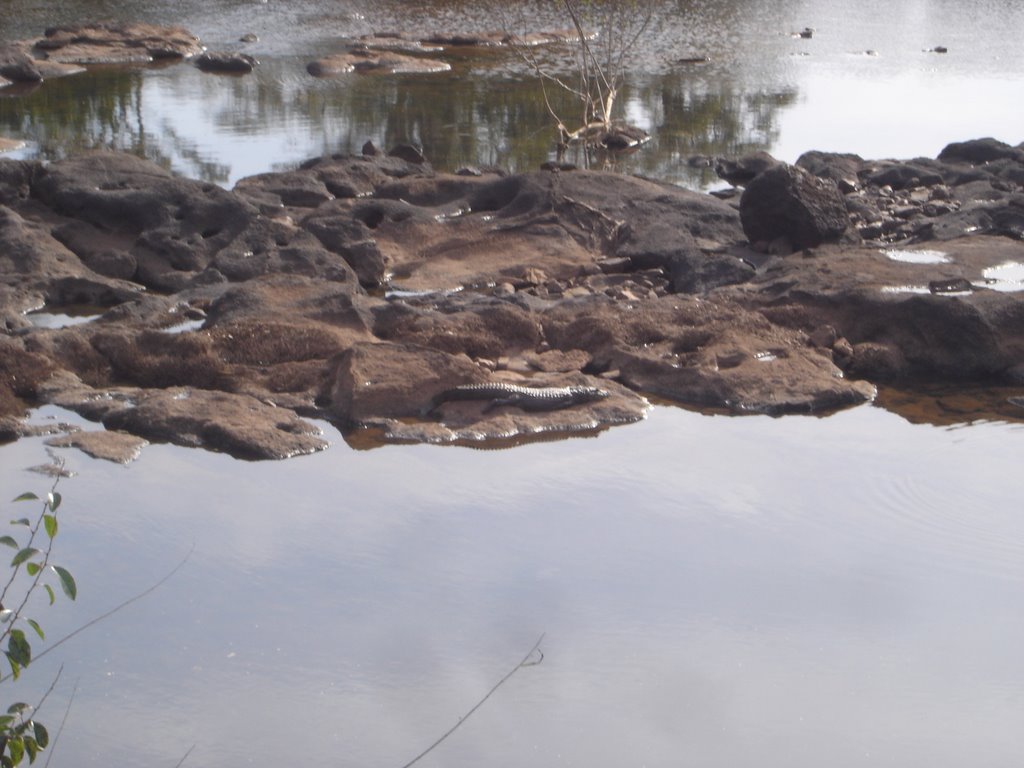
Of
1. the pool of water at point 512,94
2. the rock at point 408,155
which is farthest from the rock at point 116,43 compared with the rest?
the rock at point 408,155

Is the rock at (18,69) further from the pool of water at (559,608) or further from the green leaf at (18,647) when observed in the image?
the green leaf at (18,647)

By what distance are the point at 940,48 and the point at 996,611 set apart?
1997 cm

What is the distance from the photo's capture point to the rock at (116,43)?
20203 mm

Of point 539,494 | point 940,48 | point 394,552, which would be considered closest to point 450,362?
point 539,494

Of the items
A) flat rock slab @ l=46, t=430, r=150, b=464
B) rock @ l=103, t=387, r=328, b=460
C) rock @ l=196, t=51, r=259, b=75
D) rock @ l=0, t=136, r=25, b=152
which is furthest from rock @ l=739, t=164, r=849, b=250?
rock @ l=196, t=51, r=259, b=75

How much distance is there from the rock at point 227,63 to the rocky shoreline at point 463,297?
8.76 m

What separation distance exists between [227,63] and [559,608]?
636 inches

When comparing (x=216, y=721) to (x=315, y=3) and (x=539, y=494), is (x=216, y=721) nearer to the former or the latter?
(x=539, y=494)

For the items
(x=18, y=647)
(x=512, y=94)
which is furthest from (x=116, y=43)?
(x=18, y=647)

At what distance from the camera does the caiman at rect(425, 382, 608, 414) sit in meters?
6.23

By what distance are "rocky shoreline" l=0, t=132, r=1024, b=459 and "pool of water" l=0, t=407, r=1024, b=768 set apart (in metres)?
0.44

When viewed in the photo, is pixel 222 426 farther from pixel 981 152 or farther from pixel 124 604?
pixel 981 152

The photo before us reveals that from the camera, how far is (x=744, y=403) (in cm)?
641

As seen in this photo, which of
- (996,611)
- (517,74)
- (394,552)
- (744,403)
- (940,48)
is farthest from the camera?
(940,48)
